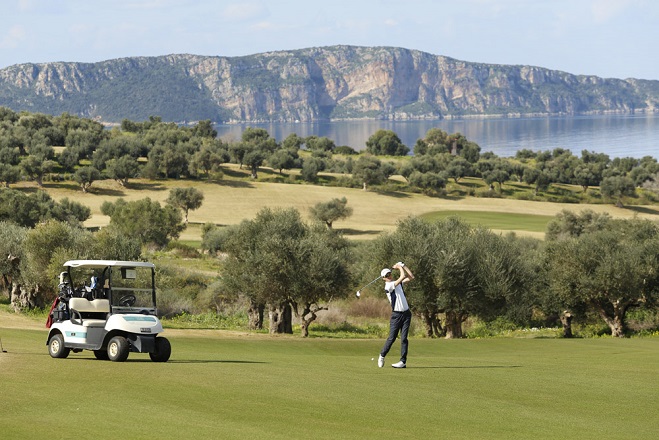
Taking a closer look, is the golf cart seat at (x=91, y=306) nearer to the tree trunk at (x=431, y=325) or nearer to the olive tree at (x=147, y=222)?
the tree trunk at (x=431, y=325)

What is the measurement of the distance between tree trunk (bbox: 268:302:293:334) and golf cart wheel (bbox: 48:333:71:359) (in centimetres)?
2679

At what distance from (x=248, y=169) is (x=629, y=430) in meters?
150

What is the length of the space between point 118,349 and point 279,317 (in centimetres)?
2870

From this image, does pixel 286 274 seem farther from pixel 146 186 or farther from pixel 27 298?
pixel 146 186

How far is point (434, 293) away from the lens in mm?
47594

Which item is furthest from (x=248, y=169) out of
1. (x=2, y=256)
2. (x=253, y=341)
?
(x=253, y=341)

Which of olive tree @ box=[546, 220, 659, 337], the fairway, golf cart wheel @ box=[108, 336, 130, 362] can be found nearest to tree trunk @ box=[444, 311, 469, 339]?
olive tree @ box=[546, 220, 659, 337]

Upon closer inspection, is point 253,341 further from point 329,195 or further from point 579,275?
point 329,195

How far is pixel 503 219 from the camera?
4966 inches

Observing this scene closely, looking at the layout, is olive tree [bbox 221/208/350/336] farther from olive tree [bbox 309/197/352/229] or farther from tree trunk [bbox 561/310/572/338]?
olive tree [bbox 309/197/352/229]

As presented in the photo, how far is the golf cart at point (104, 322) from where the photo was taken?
20188 mm

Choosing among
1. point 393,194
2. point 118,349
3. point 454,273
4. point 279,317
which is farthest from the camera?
point 393,194

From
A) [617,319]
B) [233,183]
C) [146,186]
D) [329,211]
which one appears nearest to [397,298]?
[617,319]

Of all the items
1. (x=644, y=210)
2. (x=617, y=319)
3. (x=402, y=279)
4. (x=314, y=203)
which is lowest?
(x=644, y=210)
